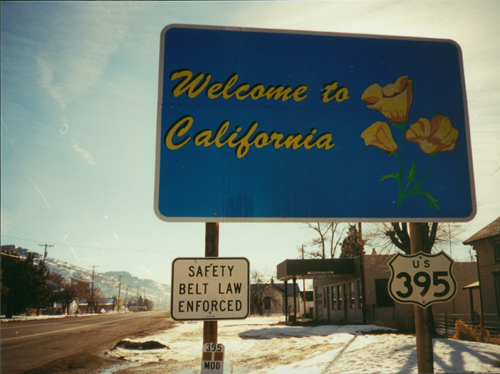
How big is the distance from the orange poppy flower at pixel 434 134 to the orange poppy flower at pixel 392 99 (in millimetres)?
192

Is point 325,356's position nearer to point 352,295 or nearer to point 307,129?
point 307,129

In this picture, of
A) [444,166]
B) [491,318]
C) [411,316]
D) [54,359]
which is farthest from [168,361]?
[491,318]

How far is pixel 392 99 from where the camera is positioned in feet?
16.3

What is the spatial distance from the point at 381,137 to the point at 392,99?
19.0 inches

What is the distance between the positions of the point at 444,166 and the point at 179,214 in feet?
10.1

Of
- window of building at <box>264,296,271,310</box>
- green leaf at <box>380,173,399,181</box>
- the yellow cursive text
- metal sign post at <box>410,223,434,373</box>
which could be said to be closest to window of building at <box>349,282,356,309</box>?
metal sign post at <box>410,223,434,373</box>

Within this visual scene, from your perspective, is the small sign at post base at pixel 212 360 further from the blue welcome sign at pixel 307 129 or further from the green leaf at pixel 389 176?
the green leaf at pixel 389 176

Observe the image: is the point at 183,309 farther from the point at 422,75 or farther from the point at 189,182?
the point at 422,75

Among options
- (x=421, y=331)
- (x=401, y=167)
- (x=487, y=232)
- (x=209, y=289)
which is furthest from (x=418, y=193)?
(x=487, y=232)

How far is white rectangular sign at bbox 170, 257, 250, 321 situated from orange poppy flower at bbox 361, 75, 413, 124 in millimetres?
2432

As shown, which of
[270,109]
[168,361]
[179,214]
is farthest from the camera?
[168,361]

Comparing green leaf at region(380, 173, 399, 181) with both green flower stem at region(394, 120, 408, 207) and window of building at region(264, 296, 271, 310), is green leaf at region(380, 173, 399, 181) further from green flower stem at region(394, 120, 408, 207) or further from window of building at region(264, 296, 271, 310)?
window of building at region(264, 296, 271, 310)

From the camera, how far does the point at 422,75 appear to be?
5.07m

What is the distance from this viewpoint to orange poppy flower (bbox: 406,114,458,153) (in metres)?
4.89
